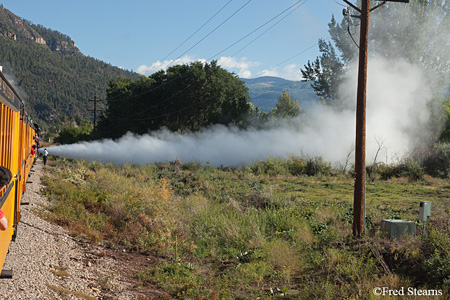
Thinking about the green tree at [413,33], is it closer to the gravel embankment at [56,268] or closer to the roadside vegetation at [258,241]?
the roadside vegetation at [258,241]

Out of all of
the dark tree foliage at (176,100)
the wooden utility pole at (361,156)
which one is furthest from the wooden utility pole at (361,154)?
the dark tree foliage at (176,100)

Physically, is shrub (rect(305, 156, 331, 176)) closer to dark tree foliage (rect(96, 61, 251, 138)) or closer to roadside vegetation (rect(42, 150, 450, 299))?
roadside vegetation (rect(42, 150, 450, 299))

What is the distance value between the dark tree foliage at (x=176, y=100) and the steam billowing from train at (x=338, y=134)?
9125 mm

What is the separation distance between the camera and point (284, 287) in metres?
9.91

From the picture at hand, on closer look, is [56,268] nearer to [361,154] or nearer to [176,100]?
[361,154]

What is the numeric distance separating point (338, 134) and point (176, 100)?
90.7 feet

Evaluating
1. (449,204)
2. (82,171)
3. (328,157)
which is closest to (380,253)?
(449,204)

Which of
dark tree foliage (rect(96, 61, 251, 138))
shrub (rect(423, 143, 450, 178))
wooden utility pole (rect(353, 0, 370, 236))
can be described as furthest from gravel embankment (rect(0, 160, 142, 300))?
dark tree foliage (rect(96, 61, 251, 138))

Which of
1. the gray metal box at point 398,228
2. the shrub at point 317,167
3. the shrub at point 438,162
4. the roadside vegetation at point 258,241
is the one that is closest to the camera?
the roadside vegetation at point 258,241

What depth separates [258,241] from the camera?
1309 centimetres

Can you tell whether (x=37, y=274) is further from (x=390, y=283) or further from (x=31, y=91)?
(x=31, y=91)

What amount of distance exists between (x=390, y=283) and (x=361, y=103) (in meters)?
5.38

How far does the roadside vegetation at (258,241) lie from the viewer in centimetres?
955

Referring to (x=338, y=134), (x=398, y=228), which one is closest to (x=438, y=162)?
(x=338, y=134)
